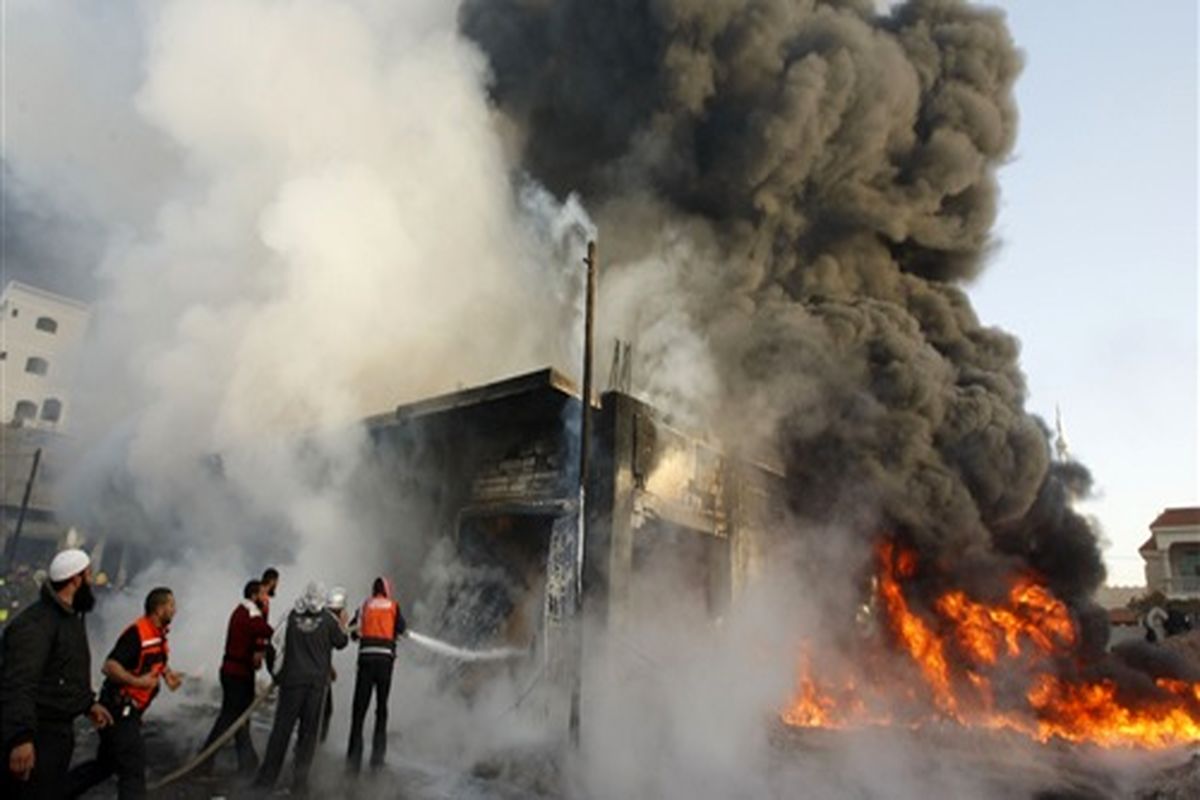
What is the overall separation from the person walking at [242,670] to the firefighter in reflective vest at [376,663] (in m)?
0.84

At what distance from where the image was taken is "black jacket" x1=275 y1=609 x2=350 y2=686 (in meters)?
6.43

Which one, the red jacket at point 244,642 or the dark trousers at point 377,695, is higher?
the red jacket at point 244,642

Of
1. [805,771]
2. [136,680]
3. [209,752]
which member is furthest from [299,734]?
[805,771]

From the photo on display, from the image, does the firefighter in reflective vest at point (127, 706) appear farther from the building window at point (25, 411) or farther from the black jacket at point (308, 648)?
the building window at point (25, 411)

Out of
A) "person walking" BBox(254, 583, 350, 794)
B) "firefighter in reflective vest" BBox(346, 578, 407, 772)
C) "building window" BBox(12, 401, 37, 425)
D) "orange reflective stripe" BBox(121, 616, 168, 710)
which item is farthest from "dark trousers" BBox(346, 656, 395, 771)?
"building window" BBox(12, 401, 37, 425)

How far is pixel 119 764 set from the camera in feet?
15.6

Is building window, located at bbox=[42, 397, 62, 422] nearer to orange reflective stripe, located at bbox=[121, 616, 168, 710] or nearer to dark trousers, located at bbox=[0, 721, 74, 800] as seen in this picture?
orange reflective stripe, located at bbox=[121, 616, 168, 710]

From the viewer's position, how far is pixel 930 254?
20.5 metres

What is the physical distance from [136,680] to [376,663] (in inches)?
101

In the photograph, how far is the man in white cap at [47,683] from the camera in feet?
12.3

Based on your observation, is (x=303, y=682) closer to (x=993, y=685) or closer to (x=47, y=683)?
(x=47, y=683)

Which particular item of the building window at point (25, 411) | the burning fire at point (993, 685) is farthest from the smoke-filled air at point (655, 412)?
the building window at point (25, 411)

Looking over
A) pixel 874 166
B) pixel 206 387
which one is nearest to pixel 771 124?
pixel 874 166

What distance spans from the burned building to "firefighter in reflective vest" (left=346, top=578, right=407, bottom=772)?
2.71 metres
